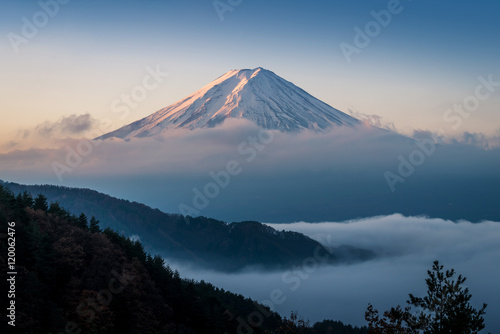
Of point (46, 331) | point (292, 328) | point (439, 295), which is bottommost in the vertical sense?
point (46, 331)

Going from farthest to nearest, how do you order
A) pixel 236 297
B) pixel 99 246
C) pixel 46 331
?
1. pixel 236 297
2. pixel 99 246
3. pixel 46 331

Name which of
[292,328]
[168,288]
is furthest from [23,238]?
[292,328]

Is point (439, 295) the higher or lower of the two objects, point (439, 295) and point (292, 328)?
the higher

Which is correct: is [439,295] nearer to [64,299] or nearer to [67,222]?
[64,299]

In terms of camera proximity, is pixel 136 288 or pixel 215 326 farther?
pixel 215 326

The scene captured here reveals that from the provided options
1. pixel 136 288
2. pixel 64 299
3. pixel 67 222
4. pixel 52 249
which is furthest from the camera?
pixel 67 222

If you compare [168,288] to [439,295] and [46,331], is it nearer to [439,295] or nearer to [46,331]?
[46,331]
